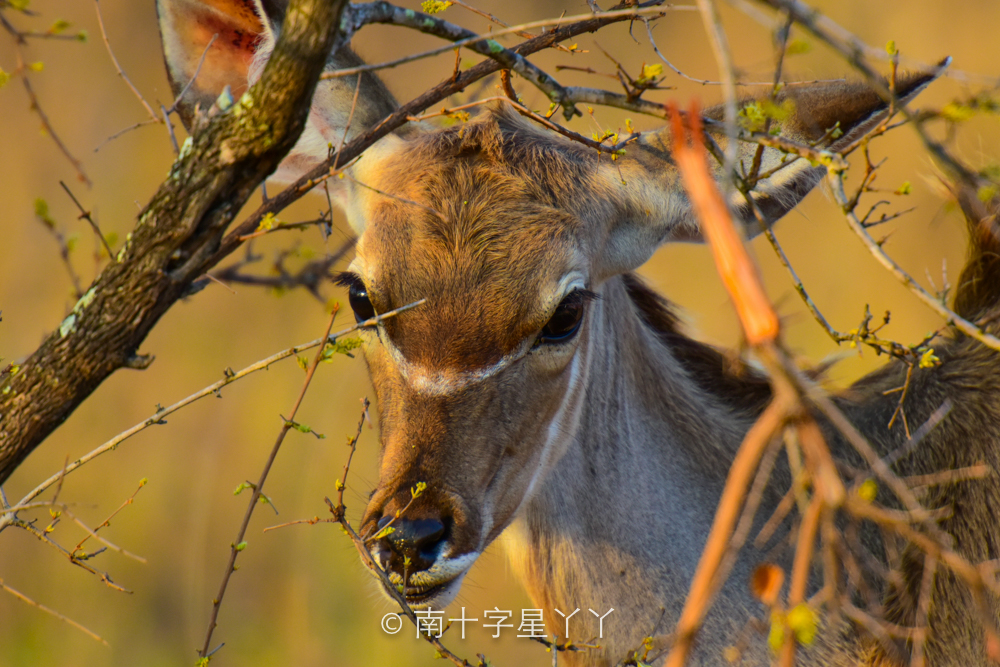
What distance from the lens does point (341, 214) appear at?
16.4ft

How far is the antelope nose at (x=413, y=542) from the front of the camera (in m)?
2.90

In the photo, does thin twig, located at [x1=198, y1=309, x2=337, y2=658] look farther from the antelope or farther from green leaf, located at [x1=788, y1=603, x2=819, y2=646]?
green leaf, located at [x1=788, y1=603, x2=819, y2=646]

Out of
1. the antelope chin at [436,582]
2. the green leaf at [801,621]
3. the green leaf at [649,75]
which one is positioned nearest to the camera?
the green leaf at [801,621]

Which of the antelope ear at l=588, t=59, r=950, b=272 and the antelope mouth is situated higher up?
the antelope ear at l=588, t=59, r=950, b=272

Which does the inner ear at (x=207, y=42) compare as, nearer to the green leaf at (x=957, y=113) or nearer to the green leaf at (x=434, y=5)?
the green leaf at (x=434, y=5)

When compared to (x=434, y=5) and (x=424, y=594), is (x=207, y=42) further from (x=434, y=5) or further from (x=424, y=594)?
(x=424, y=594)

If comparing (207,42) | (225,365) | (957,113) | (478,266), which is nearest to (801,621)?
(957,113)

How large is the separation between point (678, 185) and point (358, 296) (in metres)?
1.38

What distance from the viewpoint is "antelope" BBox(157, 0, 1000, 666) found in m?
3.20

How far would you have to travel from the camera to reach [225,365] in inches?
352

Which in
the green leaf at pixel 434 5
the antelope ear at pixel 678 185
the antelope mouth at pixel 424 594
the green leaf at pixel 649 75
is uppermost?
the green leaf at pixel 434 5

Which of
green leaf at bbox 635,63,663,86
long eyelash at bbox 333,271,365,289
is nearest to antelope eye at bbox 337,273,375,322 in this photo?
long eyelash at bbox 333,271,365,289

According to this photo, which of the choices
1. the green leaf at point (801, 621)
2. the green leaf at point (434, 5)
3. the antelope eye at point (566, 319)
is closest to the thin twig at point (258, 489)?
the antelope eye at point (566, 319)

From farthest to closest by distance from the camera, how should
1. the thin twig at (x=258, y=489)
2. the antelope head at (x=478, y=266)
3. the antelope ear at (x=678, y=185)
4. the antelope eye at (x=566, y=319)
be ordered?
the antelope eye at (x=566, y=319), the antelope ear at (x=678, y=185), the antelope head at (x=478, y=266), the thin twig at (x=258, y=489)
